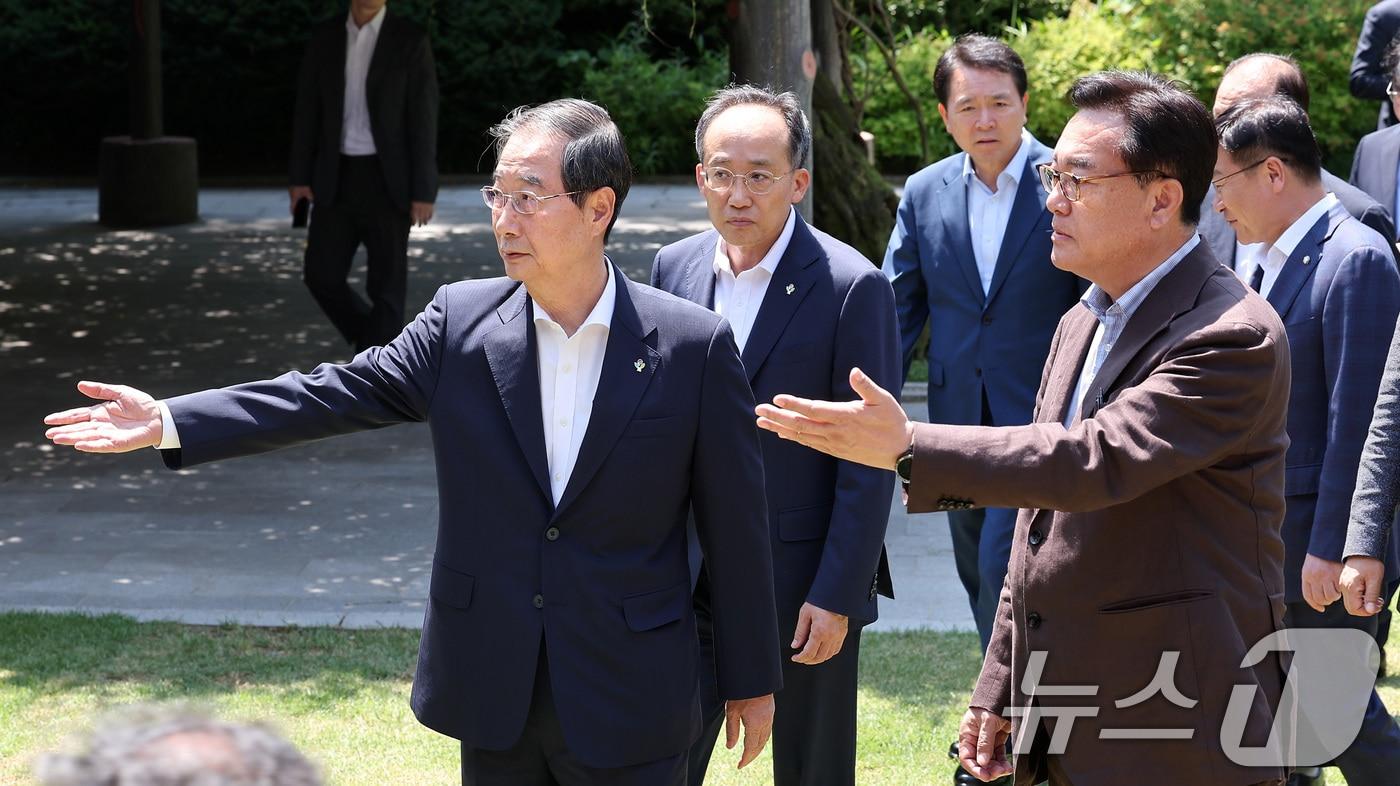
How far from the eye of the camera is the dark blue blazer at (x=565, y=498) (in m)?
3.26

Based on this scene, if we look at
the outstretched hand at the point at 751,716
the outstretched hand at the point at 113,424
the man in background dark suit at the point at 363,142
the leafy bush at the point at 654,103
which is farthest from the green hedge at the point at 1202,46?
the outstretched hand at the point at 113,424

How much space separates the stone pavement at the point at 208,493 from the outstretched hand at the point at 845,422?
3.94 metres

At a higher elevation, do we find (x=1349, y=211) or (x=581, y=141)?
(x=581, y=141)

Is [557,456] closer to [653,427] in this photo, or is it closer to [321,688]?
[653,427]

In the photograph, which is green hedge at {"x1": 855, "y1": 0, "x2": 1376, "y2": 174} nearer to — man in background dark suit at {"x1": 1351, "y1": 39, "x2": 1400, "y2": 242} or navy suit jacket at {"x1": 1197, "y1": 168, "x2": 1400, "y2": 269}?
man in background dark suit at {"x1": 1351, "y1": 39, "x2": 1400, "y2": 242}

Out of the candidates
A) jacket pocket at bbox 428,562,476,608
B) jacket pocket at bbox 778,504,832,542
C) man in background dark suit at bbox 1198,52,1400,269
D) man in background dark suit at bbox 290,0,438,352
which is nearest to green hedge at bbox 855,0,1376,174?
man in background dark suit at bbox 290,0,438,352

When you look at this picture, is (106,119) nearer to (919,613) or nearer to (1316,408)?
(919,613)

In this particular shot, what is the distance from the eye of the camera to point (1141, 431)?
9.29ft

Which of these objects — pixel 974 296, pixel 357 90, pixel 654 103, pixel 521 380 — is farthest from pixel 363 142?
pixel 654 103

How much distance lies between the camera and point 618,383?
3.31m

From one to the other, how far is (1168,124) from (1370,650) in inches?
83.9

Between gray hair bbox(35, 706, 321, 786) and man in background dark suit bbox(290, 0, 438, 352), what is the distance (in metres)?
8.82

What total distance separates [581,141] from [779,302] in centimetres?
103

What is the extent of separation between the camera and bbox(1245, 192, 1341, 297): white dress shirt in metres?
4.43
